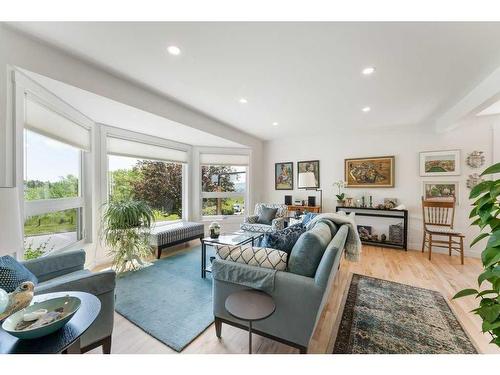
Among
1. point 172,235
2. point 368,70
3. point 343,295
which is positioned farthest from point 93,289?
point 368,70

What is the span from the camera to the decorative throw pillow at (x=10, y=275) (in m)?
1.31

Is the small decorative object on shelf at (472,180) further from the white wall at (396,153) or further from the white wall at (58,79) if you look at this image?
the white wall at (58,79)

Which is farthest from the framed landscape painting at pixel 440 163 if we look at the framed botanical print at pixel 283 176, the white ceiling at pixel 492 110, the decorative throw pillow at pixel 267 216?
the decorative throw pillow at pixel 267 216

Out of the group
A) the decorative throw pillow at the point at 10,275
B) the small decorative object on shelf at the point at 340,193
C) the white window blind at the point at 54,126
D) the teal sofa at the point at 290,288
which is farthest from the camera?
the small decorative object on shelf at the point at 340,193

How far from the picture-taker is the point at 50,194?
2580mm

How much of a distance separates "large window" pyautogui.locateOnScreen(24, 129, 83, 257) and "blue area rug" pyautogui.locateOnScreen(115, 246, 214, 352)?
983 millimetres

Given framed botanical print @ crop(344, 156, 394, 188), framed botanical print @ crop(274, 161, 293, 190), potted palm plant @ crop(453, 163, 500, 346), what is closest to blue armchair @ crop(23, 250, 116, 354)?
potted palm plant @ crop(453, 163, 500, 346)

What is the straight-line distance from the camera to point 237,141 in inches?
188

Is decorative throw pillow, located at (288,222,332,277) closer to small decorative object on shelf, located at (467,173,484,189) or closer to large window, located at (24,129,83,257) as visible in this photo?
large window, located at (24,129,83,257)

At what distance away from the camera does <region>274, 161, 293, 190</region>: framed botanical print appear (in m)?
5.54

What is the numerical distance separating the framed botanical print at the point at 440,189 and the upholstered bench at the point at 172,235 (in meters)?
4.55
